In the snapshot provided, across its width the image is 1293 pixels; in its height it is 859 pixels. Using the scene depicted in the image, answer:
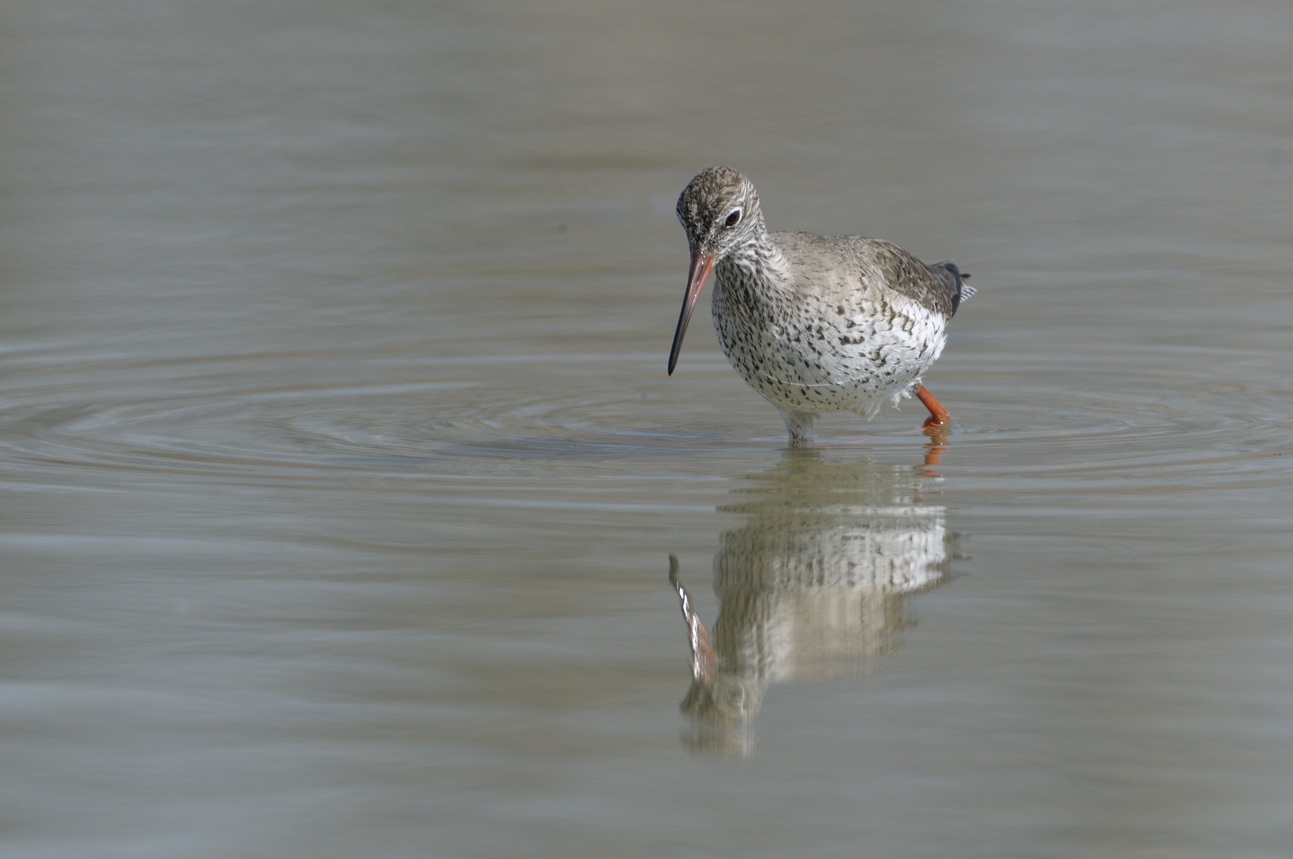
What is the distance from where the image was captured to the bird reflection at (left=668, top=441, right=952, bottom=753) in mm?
5094

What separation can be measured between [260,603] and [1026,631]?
2.24 meters

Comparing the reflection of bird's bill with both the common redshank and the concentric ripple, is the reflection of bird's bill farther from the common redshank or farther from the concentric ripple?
the common redshank

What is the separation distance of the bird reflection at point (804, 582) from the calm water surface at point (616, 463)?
2 cm

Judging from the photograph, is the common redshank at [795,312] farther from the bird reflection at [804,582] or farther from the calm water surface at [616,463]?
the bird reflection at [804,582]

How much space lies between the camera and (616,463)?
7.94 meters

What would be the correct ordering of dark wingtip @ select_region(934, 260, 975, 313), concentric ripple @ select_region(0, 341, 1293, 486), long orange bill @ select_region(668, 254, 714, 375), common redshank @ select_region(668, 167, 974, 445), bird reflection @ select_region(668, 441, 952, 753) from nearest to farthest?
bird reflection @ select_region(668, 441, 952, 753)
concentric ripple @ select_region(0, 341, 1293, 486)
long orange bill @ select_region(668, 254, 714, 375)
common redshank @ select_region(668, 167, 974, 445)
dark wingtip @ select_region(934, 260, 975, 313)

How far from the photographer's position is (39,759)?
464 cm

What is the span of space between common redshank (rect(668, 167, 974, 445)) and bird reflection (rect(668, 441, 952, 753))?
2.23 feet

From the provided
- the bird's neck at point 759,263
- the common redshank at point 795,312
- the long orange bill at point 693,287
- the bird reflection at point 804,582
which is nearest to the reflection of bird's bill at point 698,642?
the bird reflection at point 804,582

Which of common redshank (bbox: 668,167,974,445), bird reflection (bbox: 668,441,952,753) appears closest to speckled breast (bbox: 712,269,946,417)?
common redshank (bbox: 668,167,974,445)

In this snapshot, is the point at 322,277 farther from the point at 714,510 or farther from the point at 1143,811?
the point at 1143,811

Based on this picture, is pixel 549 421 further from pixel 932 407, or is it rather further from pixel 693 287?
pixel 932 407

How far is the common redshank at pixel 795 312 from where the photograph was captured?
325 inches

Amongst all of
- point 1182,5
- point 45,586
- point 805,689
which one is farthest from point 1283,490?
point 1182,5
